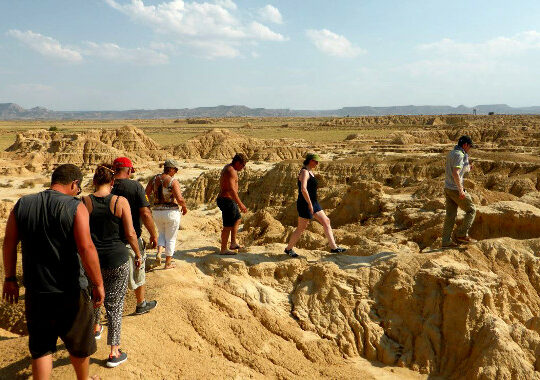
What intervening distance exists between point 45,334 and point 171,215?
3.09m

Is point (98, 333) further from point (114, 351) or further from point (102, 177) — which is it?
point (102, 177)

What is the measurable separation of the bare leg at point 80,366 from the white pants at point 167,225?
2920mm

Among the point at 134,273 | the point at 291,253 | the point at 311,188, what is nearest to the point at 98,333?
the point at 134,273

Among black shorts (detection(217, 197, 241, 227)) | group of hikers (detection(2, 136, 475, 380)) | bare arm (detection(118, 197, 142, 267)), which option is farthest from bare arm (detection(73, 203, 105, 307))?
black shorts (detection(217, 197, 241, 227))

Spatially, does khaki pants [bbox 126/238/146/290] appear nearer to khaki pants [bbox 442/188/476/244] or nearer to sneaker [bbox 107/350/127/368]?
sneaker [bbox 107/350/127/368]

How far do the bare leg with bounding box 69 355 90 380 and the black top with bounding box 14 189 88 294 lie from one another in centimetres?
61

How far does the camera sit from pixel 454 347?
17.9 ft

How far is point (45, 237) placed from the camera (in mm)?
2889

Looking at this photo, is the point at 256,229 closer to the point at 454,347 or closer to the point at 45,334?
the point at 454,347

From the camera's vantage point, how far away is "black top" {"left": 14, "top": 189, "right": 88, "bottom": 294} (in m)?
2.88

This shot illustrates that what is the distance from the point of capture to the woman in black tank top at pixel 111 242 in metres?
3.70

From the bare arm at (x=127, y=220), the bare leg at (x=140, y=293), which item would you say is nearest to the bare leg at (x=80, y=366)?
the bare arm at (x=127, y=220)

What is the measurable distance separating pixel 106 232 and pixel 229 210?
10.3ft

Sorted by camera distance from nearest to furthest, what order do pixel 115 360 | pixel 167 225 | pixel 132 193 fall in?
pixel 115 360 < pixel 132 193 < pixel 167 225
